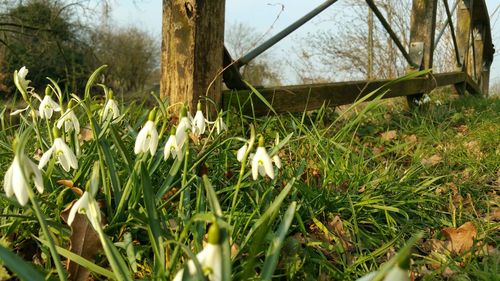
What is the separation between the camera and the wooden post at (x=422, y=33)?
480cm

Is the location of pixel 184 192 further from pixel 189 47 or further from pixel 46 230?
pixel 189 47

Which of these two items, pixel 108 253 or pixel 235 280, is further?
pixel 235 280

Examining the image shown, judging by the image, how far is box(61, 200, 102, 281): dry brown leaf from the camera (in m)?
1.27

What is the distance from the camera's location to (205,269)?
74 centimetres

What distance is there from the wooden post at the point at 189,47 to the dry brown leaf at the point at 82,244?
3.89 ft

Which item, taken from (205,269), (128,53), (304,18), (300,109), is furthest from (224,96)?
(128,53)

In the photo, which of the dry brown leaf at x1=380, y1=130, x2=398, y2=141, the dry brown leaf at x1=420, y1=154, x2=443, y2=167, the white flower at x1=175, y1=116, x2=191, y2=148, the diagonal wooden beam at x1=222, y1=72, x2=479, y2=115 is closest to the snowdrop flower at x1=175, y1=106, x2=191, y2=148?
the white flower at x1=175, y1=116, x2=191, y2=148

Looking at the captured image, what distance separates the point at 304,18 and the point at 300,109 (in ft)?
2.02

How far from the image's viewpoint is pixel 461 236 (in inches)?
71.0

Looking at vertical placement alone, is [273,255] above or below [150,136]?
below

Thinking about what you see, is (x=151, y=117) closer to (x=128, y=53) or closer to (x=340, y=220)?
(x=340, y=220)

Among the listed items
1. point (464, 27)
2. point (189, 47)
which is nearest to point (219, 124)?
point (189, 47)

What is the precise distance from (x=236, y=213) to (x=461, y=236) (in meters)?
0.88

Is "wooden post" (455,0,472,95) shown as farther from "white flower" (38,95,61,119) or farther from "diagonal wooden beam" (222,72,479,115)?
"white flower" (38,95,61,119)
